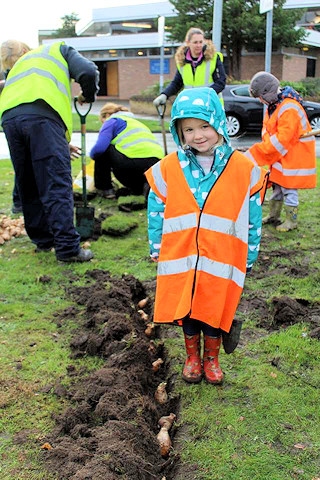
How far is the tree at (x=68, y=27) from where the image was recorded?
55594 mm

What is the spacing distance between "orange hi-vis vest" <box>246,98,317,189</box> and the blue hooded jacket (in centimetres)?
291

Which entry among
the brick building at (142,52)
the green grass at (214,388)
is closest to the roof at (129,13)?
the brick building at (142,52)

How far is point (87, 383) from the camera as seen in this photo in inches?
122

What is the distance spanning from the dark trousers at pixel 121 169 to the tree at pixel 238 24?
75.1 feet

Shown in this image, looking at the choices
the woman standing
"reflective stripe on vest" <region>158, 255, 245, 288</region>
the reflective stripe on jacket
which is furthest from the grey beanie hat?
"reflective stripe on vest" <region>158, 255, 245, 288</region>

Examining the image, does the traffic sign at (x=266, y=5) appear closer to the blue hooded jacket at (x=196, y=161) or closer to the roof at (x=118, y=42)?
the blue hooded jacket at (x=196, y=161)

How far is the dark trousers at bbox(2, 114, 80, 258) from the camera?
15.9ft

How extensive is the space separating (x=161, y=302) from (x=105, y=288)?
160 cm

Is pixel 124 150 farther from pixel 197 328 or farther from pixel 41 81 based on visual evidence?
pixel 197 328

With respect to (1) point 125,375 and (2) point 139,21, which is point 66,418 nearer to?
(1) point 125,375

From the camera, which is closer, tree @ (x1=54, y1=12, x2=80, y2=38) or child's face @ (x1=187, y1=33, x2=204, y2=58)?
child's face @ (x1=187, y1=33, x2=204, y2=58)

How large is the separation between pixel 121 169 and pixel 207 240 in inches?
179

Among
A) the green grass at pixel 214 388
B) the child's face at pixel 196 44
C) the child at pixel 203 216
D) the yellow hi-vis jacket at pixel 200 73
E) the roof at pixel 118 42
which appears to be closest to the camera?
the green grass at pixel 214 388

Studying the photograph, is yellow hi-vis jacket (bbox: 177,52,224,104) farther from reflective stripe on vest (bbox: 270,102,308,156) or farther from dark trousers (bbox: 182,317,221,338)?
Result: dark trousers (bbox: 182,317,221,338)
